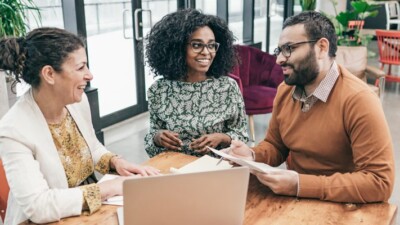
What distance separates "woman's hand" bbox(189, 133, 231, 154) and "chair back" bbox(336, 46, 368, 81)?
3.21 m

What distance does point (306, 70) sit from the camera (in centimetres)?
168

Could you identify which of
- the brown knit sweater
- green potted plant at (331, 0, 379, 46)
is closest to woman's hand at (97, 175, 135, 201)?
the brown knit sweater

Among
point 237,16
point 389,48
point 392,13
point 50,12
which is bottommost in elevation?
point 389,48

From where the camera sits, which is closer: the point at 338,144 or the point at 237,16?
the point at 338,144

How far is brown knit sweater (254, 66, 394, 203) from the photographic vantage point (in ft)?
4.75

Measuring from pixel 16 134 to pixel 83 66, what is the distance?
0.36 m

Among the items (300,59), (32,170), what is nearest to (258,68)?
(300,59)

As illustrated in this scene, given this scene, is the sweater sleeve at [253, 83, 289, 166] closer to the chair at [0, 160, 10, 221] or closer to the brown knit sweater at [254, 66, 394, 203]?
the brown knit sweater at [254, 66, 394, 203]

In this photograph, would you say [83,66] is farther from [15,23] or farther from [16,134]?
[15,23]

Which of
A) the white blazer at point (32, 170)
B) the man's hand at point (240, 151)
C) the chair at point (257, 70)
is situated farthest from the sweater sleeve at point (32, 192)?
the chair at point (257, 70)

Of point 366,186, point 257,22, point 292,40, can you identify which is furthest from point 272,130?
point 257,22

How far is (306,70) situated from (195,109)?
0.71 m

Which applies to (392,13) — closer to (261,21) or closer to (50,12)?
(261,21)

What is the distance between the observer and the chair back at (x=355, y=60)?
4.92 metres
